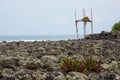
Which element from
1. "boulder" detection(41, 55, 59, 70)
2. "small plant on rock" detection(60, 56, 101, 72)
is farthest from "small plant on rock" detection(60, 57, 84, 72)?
"boulder" detection(41, 55, 59, 70)

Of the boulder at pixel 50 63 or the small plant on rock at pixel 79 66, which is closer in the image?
the small plant on rock at pixel 79 66

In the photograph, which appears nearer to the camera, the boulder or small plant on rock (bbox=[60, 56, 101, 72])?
small plant on rock (bbox=[60, 56, 101, 72])

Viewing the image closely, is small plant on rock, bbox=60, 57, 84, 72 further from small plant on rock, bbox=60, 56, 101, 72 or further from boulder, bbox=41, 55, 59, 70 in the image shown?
boulder, bbox=41, 55, 59, 70

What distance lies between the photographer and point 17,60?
10.2m

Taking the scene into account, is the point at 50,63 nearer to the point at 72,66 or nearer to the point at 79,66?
the point at 72,66

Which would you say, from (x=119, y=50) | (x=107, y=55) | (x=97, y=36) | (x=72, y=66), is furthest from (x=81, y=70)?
(x=97, y=36)

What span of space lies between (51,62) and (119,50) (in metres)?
4.52

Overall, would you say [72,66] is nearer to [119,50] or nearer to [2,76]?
[2,76]

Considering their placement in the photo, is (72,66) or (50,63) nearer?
(72,66)

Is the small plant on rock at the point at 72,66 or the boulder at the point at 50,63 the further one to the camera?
the boulder at the point at 50,63

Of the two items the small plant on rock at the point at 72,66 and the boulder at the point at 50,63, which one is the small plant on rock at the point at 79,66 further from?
the boulder at the point at 50,63

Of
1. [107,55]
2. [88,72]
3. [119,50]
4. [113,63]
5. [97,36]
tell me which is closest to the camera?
[88,72]

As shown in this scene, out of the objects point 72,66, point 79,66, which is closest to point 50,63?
point 72,66

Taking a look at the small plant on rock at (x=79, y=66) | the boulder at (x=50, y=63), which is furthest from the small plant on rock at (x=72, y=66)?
the boulder at (x=50, y=63)
